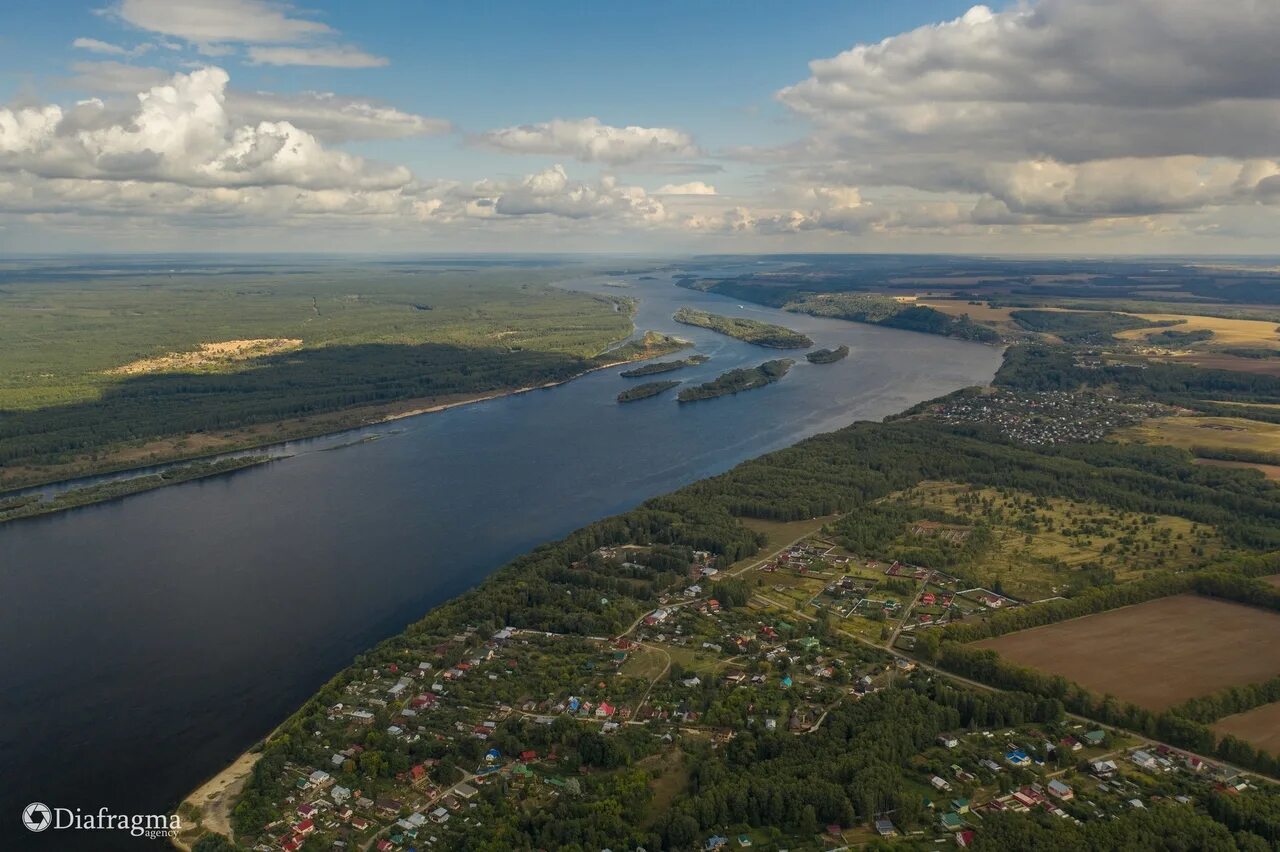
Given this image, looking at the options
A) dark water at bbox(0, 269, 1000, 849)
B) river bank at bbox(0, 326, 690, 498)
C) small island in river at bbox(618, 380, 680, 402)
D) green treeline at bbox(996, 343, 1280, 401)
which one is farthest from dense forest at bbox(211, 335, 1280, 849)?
river bank at bbox(0, 326, 690, 498)

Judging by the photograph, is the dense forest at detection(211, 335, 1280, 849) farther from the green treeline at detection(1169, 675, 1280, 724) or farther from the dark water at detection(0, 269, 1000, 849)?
the dark water at detection(0, 269, 1000, 849)

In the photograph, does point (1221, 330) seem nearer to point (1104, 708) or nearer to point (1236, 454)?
point (1236, 454)

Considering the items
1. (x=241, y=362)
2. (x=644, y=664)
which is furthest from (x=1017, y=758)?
(x=241, y=362)

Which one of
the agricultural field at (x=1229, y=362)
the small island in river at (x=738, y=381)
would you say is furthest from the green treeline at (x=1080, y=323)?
the small island in river at (x=738, y=381)

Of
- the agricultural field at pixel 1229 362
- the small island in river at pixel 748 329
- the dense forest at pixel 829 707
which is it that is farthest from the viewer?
the small island in river at pixel 748 329

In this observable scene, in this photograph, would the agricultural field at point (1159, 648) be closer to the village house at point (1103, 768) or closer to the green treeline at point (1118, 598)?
the green treeline at point (1118, 598)

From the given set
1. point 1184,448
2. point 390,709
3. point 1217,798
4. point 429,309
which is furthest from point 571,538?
point 429,309
